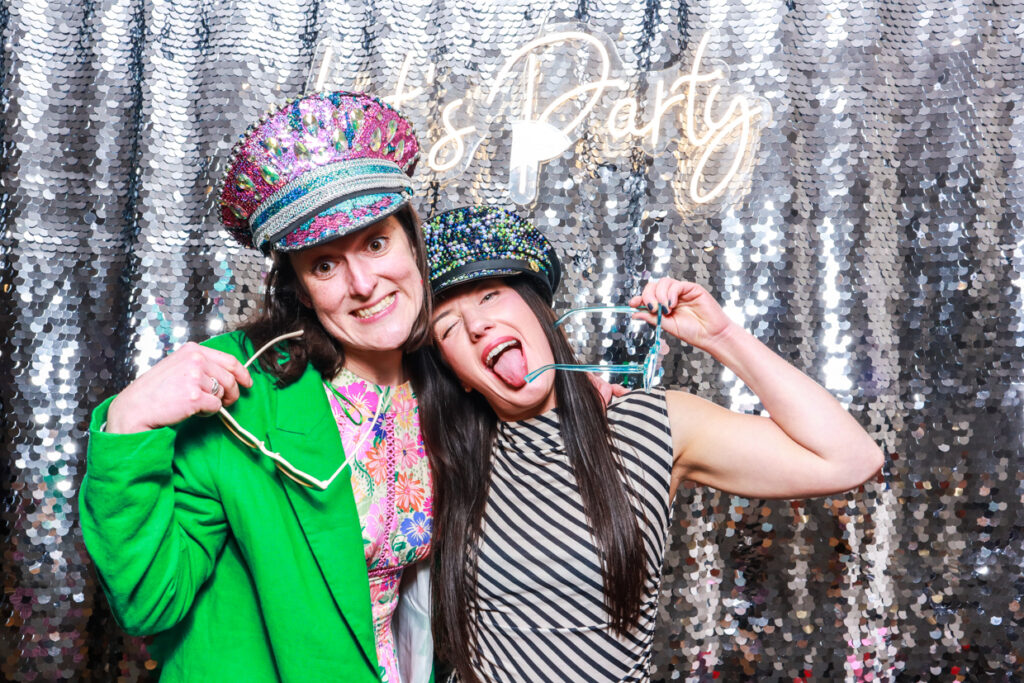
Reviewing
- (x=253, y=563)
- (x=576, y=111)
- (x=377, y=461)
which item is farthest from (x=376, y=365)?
(x=576, y=111)

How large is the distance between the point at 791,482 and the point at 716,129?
1.08m

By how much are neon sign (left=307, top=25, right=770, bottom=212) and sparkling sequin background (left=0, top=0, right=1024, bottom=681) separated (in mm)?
31

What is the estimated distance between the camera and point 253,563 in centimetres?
106

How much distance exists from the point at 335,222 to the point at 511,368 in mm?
366

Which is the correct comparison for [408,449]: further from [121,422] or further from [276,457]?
[121,422]

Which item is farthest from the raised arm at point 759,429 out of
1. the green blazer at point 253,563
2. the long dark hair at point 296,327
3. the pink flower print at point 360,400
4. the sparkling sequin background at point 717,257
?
the sparkling sequin background at point 717,257

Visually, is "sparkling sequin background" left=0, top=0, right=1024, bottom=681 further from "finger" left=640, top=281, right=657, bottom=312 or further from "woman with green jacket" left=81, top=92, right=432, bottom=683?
"woman with green jacket" left=81, top=92, right=432, bottom=683

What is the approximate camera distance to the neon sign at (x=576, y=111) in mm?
1958

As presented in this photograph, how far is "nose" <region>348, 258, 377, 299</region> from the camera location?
45.5 inches

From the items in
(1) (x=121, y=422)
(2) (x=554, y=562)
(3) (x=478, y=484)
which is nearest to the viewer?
(1) (x=121, y=422)

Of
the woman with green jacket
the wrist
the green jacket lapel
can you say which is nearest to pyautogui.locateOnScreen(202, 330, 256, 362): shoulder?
the woman with green jacket

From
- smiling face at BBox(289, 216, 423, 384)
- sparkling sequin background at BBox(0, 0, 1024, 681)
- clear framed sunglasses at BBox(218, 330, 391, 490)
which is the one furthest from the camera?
sparkling sequin background at BBox(0, 0, 1024, 681)

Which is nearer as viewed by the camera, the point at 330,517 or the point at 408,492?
the point at 330,517

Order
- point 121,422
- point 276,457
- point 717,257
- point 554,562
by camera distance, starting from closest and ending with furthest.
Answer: point 121,422 < point 276,457 < point 554,562 < point 717,257
